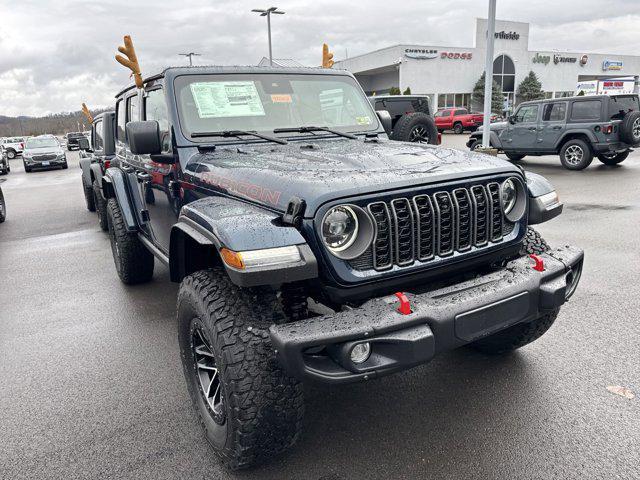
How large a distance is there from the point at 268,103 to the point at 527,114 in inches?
464

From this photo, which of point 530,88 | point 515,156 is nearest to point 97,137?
point 515,156

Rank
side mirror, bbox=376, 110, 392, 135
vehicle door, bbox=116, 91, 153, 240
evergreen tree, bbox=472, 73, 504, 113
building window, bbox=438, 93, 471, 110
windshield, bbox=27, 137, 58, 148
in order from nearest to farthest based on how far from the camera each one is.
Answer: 1. side mirror, bbox=376, 110, 392, 135
2. vehicle door, bbox=116, 91, 153, 240
3. windshield, bbox=27, 137, 58, 148
4. evergreen tree, bbox=472, 73, 504, 113
5. building window, bbox=438, 93, 471, 110

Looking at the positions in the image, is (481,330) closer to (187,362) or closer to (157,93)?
(187,362)

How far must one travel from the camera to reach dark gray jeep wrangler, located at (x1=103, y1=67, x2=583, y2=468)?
6.74ft

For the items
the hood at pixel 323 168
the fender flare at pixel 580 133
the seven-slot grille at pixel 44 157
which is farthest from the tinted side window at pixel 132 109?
the seven-slot grille at pixel 44 157

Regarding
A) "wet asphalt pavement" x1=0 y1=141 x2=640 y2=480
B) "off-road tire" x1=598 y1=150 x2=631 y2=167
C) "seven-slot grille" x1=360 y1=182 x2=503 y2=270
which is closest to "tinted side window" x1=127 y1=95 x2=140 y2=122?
"wet asphalt pavement" x1=0 y1=141 x2=640 y2=480

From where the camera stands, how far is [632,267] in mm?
5207

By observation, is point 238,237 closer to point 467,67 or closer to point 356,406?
point 356,406

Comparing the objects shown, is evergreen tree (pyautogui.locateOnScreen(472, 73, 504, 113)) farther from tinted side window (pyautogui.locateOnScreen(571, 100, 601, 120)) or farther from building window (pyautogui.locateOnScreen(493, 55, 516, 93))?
tinted side window (pyautogui.locateOnScreen(571, 100, 601, 120))

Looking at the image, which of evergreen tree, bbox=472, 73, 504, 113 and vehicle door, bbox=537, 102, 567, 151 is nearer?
vehicle door, bbox=537, 102, 567, 151

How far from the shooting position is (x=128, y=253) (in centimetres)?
505

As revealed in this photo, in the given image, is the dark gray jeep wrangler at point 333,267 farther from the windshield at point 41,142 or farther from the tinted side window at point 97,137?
the windshield at point 41,142

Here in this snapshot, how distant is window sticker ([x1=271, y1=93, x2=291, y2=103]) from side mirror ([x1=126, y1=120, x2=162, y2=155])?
2.96ft

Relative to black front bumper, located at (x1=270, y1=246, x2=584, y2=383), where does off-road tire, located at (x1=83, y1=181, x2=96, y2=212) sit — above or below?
below
